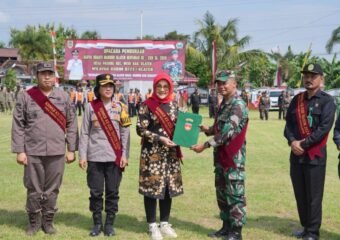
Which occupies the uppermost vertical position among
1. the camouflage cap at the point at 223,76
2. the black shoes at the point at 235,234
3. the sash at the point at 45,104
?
the camouflage cap at the point at 223,76

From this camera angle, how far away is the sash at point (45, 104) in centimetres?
572

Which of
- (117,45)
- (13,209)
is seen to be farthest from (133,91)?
(13,209)

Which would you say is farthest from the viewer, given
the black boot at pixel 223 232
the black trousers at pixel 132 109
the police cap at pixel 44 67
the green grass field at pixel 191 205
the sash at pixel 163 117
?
the black trousers at pixel 132 109

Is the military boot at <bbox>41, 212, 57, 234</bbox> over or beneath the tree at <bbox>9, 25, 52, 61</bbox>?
beneath

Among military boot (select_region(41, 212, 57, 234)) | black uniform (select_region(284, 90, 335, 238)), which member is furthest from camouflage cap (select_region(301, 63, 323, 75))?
military boot (select_region(41, 212, 57, 234))

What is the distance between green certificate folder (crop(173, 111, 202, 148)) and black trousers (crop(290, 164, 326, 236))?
1.21 m

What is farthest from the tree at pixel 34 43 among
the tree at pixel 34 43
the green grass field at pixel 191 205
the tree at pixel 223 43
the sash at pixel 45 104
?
the sash at pixel 45 104

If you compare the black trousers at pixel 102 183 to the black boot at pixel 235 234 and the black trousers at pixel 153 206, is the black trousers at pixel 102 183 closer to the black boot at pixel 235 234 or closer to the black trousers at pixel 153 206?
the black trousers at pixel 153 206

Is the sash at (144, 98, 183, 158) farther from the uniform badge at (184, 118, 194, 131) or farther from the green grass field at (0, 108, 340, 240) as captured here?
the green grass field at (0, 108, 340, 240)

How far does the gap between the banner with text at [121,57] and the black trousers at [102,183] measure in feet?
63.6

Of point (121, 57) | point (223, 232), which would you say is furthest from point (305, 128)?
point (121, 57)

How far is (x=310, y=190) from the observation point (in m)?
5.56

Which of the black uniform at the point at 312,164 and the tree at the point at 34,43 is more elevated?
the tree at the point at 34,43

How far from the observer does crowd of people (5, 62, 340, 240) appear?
542cm
